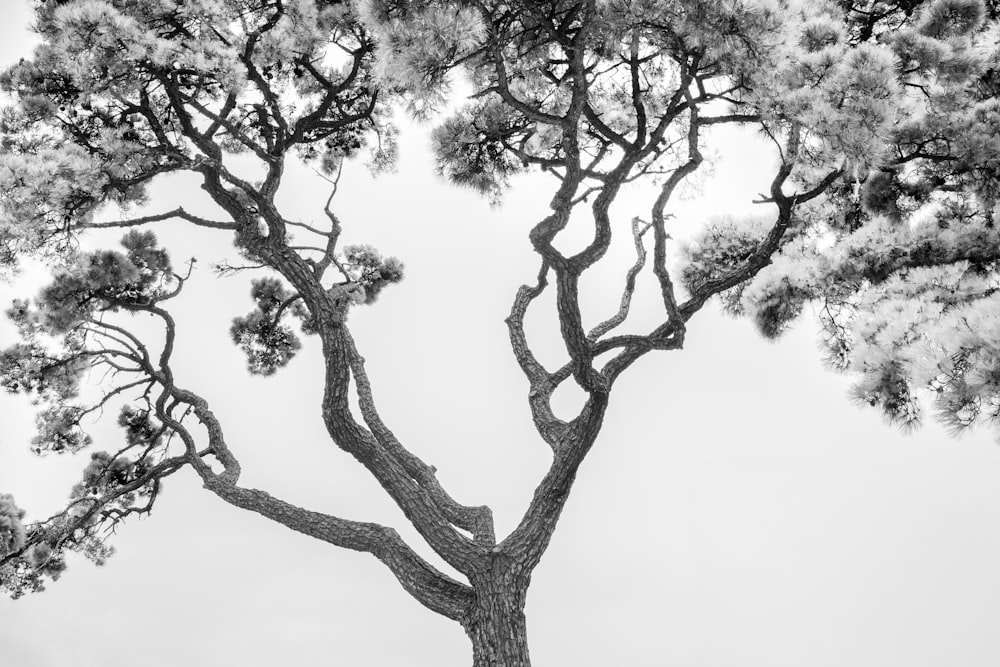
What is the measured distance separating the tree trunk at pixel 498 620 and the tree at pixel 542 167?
0.04ft

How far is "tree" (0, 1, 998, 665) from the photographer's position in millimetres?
2637

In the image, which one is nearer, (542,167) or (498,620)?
(498,620)

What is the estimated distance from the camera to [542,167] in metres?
4.01

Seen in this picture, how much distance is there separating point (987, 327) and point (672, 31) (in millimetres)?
1762

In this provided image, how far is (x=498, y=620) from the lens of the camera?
3.19 metres

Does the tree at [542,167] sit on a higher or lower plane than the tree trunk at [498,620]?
higher

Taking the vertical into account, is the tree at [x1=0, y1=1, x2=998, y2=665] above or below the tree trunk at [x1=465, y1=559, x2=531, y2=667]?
above

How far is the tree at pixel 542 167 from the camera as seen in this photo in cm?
264

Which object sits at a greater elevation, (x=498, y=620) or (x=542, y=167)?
(x=542, y=167)

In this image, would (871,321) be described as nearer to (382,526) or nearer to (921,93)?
(921,93)

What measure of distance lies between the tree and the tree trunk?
0.01 m

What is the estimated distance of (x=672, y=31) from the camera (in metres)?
2.83

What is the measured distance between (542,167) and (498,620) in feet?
8.70

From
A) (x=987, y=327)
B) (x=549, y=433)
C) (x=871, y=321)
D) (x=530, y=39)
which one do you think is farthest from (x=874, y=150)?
(x=549, y=433)
